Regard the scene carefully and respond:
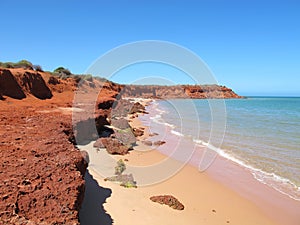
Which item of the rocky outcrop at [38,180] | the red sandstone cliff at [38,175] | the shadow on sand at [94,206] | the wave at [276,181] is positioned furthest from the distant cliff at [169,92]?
the rocky outcrop at [38,180]

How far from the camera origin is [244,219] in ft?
21.2

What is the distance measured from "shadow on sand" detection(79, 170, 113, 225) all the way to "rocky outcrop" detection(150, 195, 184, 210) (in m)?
1.38

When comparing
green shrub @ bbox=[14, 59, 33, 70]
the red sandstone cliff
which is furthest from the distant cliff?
the red sandstone cliff

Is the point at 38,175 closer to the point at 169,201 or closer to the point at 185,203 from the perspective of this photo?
the point at 169,201

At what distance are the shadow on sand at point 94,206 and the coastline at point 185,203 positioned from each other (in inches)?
5.7

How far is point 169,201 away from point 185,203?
0.60m

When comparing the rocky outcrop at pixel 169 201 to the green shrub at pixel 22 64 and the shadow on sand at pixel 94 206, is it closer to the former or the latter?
the shadow on sand at pixel 94 206

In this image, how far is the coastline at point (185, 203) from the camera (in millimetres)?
5871

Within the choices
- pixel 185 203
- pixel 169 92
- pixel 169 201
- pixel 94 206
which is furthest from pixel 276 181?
pixel 169 92

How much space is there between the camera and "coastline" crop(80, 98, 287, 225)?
5871 millimetres

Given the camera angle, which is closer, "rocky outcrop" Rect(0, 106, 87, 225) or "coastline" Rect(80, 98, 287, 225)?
"rocky outcrop" Rect(0, 106, 87, 225)

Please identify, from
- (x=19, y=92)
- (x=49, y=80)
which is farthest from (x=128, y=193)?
(x=49, y=80)

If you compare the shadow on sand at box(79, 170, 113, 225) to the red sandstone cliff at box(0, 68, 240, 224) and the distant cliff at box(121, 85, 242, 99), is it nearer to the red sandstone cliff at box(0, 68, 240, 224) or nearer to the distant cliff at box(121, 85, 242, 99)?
the red sandstone cliff at box(0, 68, 240, 224)

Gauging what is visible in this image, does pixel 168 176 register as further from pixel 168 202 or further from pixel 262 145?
pixel 262 145
